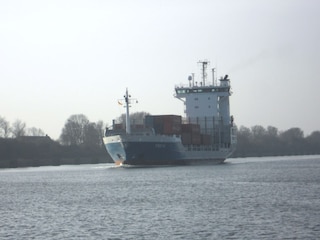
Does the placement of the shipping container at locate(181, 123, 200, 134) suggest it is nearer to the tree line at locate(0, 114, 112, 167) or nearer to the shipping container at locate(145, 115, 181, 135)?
the shipping container at locate(145, 115, 181, 135)

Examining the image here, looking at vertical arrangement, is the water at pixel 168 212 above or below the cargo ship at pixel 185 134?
below

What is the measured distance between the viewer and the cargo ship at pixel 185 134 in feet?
298

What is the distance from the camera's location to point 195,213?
36219mm

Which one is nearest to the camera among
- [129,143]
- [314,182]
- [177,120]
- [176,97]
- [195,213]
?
[195,213]

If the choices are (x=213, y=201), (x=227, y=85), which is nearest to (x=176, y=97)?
(x=227, y=85)

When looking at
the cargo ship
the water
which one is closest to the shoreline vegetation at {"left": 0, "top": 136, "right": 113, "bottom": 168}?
the cargo ship

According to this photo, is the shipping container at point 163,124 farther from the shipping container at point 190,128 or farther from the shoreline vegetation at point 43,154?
the shoreline vegetation at point 43,154

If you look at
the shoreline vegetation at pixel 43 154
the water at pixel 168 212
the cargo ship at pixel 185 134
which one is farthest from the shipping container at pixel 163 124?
the shoreline vegetation at pixel 43 154

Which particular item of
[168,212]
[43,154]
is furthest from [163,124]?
[168,212]

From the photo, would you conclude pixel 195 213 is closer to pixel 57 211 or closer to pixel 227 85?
pixel 57 211

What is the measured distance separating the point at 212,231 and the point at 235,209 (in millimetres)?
7518

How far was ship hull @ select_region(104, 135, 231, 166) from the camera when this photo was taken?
89.6 metres

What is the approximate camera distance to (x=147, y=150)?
90.6m

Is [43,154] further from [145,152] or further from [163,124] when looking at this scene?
[145,152]
